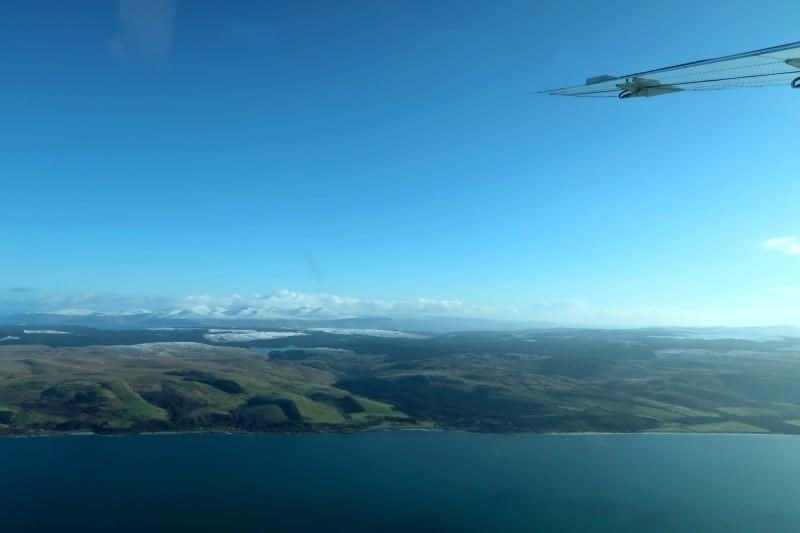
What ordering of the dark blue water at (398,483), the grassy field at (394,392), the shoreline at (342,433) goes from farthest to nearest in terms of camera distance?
1. the grassy field at (394,392)
2. the shoreline at (342,433)
3. the dark blue water at (398,483)

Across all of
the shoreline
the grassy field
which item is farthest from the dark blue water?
the grassy field

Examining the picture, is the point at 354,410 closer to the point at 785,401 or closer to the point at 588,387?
the point at 588,387

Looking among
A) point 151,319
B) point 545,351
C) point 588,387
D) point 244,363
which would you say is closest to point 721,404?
point 588,387

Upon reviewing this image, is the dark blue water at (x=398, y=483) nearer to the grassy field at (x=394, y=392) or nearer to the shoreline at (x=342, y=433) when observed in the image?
the shoreline at (x=342, y=433)

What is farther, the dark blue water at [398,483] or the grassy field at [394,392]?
the grassy field at [394,392]

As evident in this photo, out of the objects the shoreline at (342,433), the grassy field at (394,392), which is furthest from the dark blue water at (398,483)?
the grassy field at (394,392)

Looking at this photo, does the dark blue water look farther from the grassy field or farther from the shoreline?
the grassy field

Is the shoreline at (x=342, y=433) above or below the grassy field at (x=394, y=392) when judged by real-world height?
below

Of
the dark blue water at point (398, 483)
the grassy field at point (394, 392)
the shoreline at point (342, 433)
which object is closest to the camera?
the dark blue water at point (398, 483)
